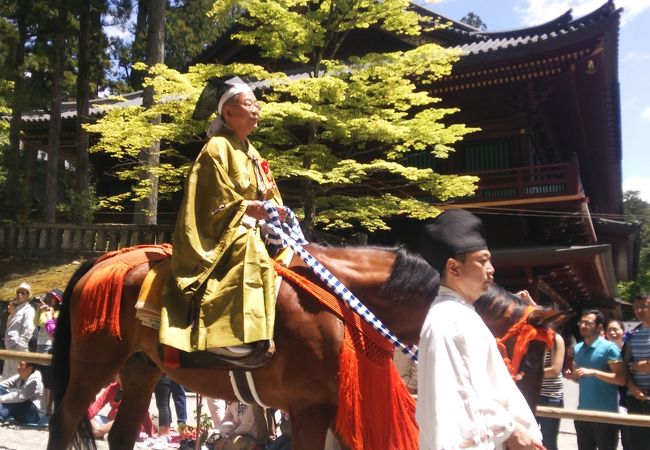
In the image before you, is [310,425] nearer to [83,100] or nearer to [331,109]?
[331,109]

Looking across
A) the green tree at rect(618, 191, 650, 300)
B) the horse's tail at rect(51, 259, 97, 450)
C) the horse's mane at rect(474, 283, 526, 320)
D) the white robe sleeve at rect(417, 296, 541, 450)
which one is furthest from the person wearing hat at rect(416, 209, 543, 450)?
the green tree at rect(618, 191, 650, 300)

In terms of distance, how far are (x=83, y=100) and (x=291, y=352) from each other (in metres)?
14.2

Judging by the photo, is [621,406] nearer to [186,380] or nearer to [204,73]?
[186,380]

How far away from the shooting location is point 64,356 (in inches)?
172

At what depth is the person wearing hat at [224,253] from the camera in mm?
3160


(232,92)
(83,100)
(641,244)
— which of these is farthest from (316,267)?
(641,244)

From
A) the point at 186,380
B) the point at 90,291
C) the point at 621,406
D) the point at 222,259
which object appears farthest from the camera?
the point at 621,406

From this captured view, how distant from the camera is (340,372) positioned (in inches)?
120

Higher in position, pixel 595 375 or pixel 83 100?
pixel 83 100

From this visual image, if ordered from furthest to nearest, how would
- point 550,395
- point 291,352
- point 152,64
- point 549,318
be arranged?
point 152,64, point 550,395, point 291,352, point 549,318

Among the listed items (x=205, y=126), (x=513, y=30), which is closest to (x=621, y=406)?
(x=205, y=126)

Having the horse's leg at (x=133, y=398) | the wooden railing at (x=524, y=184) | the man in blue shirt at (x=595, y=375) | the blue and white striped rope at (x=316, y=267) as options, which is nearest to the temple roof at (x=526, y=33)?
the wooden railing at (x=524, y=184)

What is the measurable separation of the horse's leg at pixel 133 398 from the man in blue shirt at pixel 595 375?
3.57 meters

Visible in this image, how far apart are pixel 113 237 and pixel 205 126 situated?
15.1 ft
